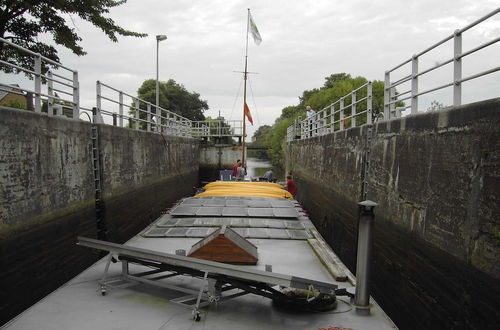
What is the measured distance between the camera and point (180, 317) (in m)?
4.71

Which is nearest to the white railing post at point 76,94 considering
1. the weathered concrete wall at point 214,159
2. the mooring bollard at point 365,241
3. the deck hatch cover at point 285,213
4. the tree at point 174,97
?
the deck hatch cover at point 285,213

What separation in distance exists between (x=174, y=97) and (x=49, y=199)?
57912 millimetres

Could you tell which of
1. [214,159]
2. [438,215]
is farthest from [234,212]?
[214,159]

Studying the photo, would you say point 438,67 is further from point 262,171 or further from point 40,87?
point 262,171

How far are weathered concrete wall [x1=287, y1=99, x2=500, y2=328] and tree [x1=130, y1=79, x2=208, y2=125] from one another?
53919mm

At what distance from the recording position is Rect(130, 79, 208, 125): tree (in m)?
60.5

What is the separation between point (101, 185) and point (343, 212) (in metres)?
5.71

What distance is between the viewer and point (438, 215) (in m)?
5.31

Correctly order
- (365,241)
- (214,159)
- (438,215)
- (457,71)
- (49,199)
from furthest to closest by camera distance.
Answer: (214,159)
(49,199)
(457,71)
(438,215)
(365,241)

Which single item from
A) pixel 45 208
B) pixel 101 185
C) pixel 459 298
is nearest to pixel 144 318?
pixel 45 208

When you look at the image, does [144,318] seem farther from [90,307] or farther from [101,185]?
[101,185]

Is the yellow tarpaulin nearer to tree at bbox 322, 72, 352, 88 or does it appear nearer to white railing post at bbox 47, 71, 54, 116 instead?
white railing post at bbox 47, 71, 54, 116

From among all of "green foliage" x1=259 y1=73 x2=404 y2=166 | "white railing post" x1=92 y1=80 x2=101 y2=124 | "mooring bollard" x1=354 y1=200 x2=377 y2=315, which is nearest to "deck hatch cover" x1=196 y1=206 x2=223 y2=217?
"white railing post" x1=92 y1=80 x2=101 y2=124

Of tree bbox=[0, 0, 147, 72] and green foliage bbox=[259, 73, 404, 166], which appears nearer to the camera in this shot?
tree bbox=[0, 0, 147, 72]
